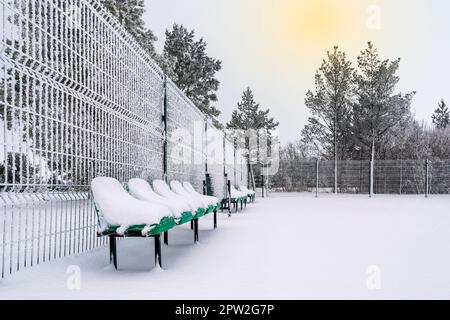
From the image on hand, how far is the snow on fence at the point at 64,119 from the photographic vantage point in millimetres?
3775

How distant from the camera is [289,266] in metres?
4.52

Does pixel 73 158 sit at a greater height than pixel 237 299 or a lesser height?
greater

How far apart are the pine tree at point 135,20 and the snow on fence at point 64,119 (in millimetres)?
18485

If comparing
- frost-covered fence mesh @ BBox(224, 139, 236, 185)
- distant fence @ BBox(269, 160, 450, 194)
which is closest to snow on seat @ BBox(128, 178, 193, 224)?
frost-covered fence mesh @ BBox(224, 139, 236, 185)

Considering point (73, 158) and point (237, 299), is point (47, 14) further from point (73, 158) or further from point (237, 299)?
point (237, 299)

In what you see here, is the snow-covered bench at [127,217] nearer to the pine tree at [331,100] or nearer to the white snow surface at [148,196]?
the white snow surface at [148,196]

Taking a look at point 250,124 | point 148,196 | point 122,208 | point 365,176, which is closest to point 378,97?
point 365,176

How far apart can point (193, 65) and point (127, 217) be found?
35.9 meters

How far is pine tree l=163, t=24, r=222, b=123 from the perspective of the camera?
38719mm

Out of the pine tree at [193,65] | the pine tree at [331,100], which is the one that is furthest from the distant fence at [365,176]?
the pine tree at [193,65]

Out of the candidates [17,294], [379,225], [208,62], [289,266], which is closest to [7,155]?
[17,294]

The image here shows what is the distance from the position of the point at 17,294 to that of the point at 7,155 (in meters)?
0.98

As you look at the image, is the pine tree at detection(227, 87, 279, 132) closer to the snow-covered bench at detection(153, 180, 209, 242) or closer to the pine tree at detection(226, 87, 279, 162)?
the pine tree at detection(226, 87, 279, 162)

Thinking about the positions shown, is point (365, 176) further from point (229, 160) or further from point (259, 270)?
point (259, 270)
